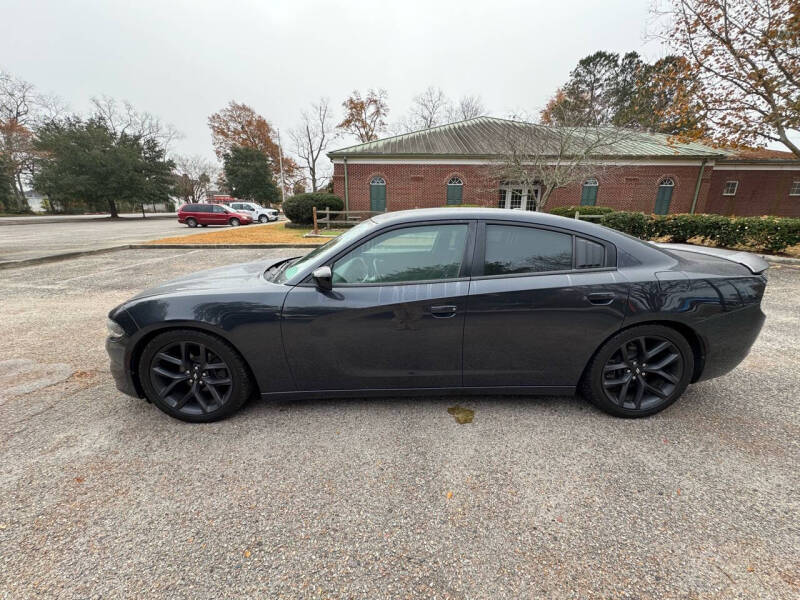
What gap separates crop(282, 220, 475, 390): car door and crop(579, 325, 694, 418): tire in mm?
1057

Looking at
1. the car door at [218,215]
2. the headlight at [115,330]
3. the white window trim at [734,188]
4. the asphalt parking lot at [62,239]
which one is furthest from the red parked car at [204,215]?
the white window trim at [734,188]

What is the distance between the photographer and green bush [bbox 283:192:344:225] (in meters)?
16.5

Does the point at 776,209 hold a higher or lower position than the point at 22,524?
higher

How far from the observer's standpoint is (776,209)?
2267 cm

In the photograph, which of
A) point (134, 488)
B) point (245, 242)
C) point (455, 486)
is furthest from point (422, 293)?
point (245, 242)

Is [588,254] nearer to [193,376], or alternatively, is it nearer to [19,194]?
[193,376]

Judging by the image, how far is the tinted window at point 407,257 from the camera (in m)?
2.31

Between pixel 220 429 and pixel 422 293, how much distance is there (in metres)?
1.74

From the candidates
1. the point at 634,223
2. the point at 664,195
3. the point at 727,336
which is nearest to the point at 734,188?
the point at 664,195

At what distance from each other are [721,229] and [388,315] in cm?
1168

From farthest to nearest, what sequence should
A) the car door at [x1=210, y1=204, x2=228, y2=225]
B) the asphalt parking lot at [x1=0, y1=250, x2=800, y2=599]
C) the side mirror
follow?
the car door at [x1=210, y1=204, x2=228, y2=225] < the side mirror < the asphalt parking lot at [x1=0, y1=250, x2=800, y2=599]

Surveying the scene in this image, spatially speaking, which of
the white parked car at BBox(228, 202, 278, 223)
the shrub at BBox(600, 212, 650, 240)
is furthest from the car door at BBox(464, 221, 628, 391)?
the white parked car at BBox(228, 202, 278, 223)

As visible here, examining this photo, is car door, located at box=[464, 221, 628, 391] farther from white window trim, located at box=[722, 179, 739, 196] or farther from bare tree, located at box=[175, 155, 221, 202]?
bare tree, located at box=[175, 155, 221, 202]

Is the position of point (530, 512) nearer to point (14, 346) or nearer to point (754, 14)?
point (14, 346)
